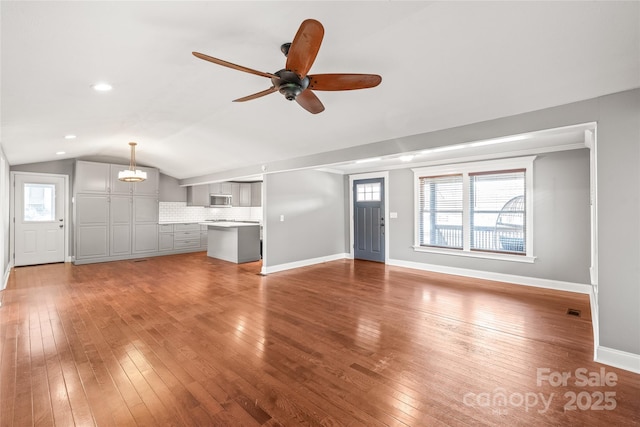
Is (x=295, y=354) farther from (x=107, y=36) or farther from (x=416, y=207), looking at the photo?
(x=416, y=207)

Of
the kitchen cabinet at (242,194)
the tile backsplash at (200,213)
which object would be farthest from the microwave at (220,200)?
the tile backsplash at (200,213)

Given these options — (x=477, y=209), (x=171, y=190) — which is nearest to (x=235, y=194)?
(x=171, y=190)

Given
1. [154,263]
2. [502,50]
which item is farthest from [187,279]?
[502,50]

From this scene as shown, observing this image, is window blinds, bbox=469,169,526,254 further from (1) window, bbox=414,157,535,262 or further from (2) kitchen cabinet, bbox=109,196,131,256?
(2) kitchen cabinet, bbox=109,196,131,256

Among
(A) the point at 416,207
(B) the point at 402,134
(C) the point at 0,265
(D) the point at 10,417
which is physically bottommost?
(D) the point at 10,417

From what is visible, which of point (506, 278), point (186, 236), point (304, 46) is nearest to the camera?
point (304, 46)

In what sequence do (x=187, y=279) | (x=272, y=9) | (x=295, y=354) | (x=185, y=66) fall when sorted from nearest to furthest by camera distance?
(x=272, y=9) → (x=185, y=66) → (x=295, y=354) → (x=187, y=279)

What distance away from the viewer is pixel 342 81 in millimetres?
1905

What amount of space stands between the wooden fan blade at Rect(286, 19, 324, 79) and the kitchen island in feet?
18.4

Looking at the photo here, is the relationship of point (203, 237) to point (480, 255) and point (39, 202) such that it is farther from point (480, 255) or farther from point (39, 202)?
point (480, 255)

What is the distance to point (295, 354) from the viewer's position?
262 cm

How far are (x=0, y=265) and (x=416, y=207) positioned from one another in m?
7.55

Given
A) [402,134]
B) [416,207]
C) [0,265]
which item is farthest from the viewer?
[416,207]

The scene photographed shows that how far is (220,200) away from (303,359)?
25.2ft
